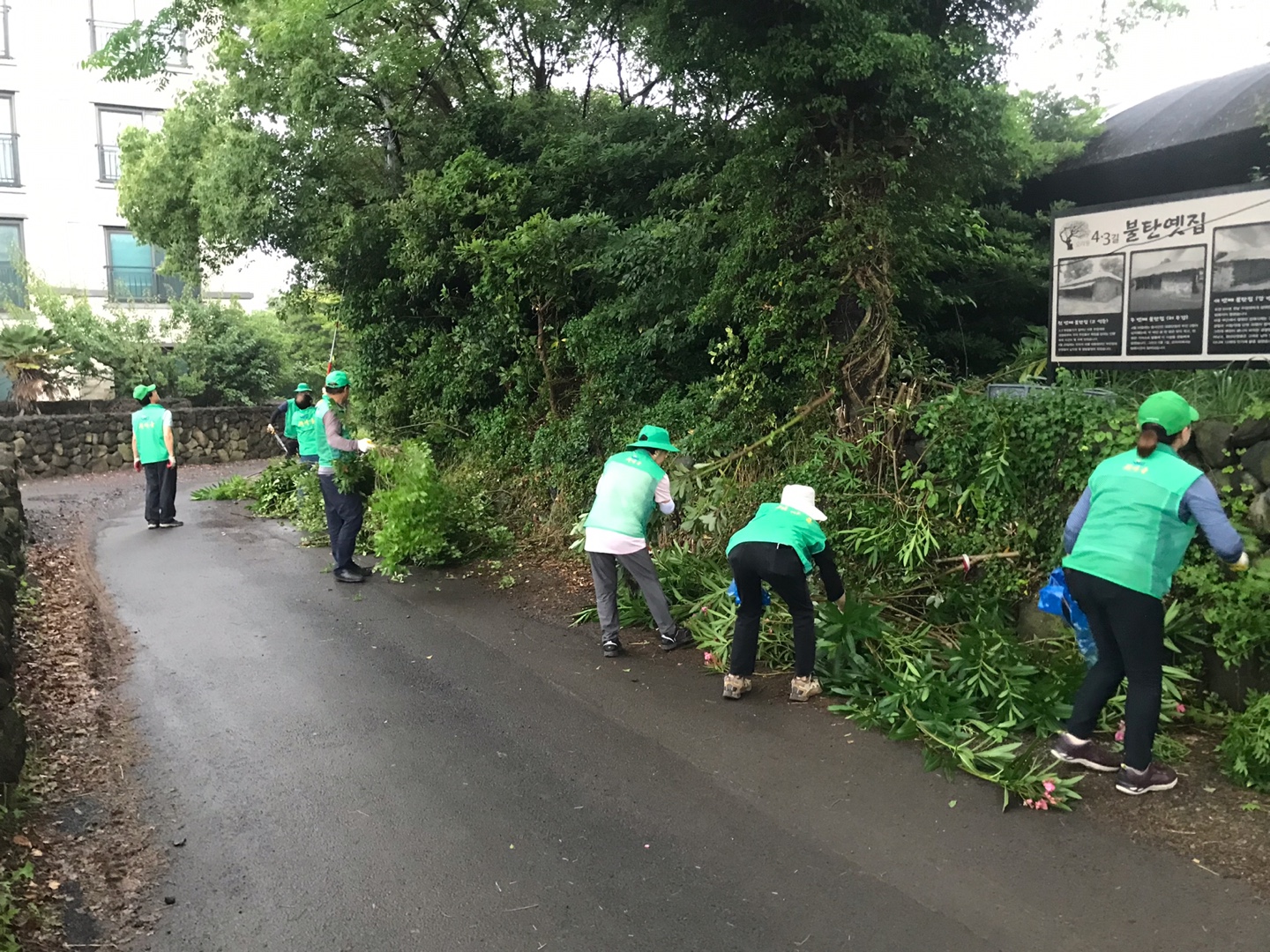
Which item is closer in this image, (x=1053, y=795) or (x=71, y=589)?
(x=1053, y=795)

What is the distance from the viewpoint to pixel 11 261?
24688 millimetres

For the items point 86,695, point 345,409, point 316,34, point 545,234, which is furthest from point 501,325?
point 86,695

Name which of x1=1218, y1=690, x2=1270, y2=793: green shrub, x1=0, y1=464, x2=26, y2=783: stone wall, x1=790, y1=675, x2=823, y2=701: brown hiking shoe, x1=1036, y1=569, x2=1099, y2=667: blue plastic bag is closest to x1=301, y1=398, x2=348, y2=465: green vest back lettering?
x1=0, y1=464, x2=26, y2=783: stone wall

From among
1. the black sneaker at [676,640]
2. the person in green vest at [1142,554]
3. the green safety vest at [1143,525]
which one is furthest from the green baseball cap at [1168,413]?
the black sneaker at [676,640]

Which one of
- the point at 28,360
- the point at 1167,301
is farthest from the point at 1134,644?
the point at 28,360

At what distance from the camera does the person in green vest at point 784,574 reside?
5438 mm

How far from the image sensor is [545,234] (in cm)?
1014

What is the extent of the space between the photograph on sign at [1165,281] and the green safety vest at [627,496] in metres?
2.93

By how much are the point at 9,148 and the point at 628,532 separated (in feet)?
86.9

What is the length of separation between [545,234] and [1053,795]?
772 centimetres

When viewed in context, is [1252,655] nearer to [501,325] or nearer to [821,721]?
[821,721]

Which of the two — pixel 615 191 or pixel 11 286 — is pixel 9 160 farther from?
pixel 615 191

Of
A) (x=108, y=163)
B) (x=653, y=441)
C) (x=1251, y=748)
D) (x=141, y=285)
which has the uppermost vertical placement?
(x=108, y=163)

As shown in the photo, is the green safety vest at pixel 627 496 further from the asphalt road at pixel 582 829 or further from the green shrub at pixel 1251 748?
the green shrub at pixel 1251 748
